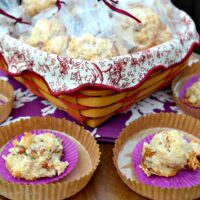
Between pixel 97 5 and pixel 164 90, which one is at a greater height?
pixel 97 5

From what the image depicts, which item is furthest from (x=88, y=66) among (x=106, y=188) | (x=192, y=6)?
(x=192, y=6)

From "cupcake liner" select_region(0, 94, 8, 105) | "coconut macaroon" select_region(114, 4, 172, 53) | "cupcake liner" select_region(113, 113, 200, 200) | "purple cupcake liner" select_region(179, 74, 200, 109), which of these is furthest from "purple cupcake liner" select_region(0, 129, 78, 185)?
"purple cupcake liner" select_region(179, 74, 200, 109)

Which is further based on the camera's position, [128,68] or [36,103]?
[36,103]

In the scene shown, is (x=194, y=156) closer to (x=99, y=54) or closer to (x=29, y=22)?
(x=99, y=54)

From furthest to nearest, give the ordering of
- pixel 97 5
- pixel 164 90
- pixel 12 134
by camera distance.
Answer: pixel 164 90
pixel 97 5
pixel 12 134

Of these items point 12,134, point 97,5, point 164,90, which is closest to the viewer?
point 12,134

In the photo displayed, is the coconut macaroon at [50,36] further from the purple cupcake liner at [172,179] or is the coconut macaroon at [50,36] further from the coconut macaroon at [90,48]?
the purple cupcake liner at [172,179]

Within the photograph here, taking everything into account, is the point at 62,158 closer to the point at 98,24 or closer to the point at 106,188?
the point at 106,188

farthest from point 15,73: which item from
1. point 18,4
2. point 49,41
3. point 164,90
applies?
point 164,90
